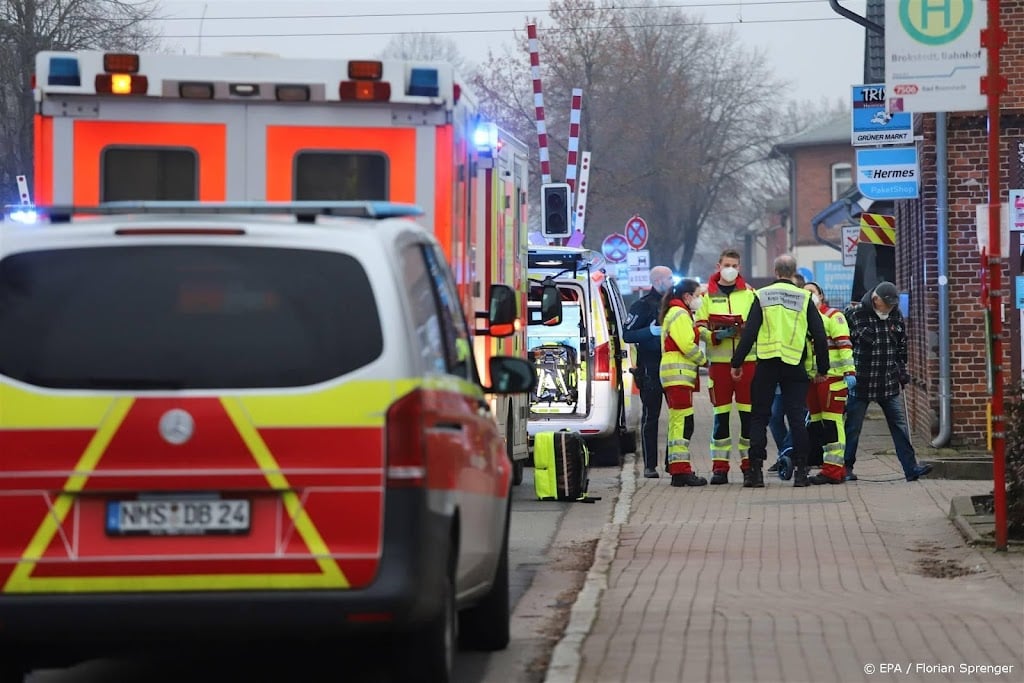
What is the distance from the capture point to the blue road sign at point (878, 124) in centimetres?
2111

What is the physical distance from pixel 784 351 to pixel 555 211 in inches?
243

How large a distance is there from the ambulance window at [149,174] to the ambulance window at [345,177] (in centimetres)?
58

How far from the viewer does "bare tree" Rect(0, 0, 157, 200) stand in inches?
1564

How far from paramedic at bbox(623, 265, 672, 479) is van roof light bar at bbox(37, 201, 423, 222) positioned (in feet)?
36.4

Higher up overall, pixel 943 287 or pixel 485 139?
pixel 485 139

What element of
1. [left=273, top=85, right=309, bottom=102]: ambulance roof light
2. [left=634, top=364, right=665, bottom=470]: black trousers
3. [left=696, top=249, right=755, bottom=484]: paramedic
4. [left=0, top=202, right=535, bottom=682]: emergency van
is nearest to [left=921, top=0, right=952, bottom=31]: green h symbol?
[left=273, top=85, right=309, bottom=102]: ambulance roof light

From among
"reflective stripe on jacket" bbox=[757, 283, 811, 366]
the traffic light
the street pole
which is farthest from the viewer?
the traffic light

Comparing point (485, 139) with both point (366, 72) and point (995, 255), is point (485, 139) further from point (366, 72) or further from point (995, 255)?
point (995, 255)

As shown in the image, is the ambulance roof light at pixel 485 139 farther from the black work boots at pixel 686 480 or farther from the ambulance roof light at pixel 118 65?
the black work boots at pixel 686 480

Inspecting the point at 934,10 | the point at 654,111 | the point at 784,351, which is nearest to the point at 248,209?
the point at 934,10

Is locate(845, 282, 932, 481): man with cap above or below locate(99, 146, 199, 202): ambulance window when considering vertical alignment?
below

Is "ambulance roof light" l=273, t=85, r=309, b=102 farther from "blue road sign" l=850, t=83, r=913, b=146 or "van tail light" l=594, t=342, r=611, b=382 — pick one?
"blue road sign" l=850, t=83, r=913, b=146

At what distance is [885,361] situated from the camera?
17344mm

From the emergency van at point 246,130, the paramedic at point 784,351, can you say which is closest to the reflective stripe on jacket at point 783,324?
the paramedic at point 784,351
